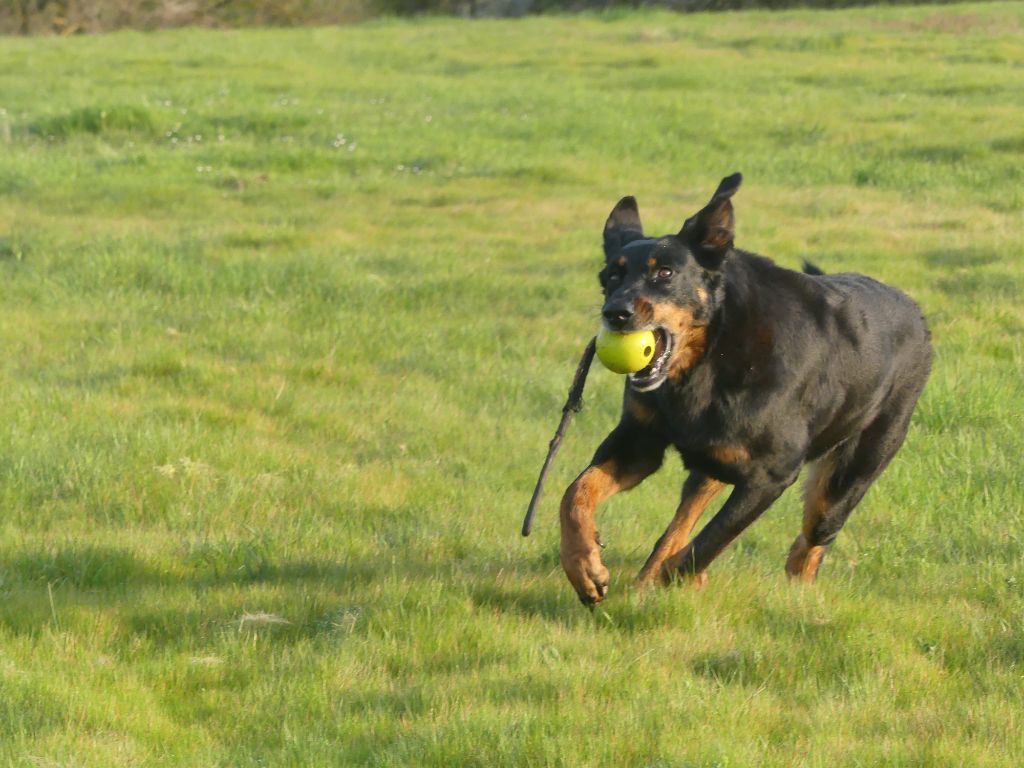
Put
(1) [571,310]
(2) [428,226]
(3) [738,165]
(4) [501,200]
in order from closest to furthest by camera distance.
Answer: (1) [571,310], (2) [428,226], (4) [501,200], (3) [738,165]

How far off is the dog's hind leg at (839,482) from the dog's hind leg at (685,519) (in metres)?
0.47

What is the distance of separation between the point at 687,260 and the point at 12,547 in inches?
120

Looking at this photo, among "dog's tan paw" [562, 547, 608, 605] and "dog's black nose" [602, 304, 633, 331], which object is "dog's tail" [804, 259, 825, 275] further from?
"dog's tan paw" [562, 547, 608, 605]

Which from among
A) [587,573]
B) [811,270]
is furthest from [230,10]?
[587,573]

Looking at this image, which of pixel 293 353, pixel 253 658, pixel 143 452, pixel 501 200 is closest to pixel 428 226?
pixel 501 200

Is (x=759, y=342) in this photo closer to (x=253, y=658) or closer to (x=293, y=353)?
(x=253, y=658)

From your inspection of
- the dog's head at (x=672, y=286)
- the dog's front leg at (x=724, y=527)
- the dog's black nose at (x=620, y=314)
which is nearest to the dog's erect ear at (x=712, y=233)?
the dog's head at (x=672, y=286)

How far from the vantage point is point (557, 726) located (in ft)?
13.6

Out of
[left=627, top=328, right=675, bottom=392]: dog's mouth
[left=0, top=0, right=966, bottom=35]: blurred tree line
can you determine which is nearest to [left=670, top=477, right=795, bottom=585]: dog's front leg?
[left=627, top=328, right=675, bottom=392]: dog's mouth

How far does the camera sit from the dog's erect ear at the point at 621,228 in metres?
5.66

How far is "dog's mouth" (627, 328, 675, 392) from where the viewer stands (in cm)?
513

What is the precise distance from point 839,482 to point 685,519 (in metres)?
0.86

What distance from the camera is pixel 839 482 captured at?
623 cm

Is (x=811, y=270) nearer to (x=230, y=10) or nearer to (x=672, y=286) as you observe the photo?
(x=672, y=286)
